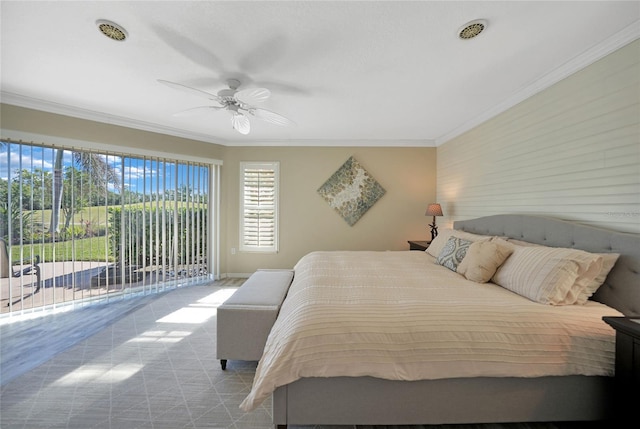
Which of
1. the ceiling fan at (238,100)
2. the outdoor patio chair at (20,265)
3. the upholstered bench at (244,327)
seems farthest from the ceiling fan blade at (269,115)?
the outdoor patio chair at (20,265)

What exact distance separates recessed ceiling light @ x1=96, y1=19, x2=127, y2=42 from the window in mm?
2787

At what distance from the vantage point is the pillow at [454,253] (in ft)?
7.81

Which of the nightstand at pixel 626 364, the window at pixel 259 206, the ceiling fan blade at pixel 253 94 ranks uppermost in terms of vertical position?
the ceiling fan blade at pixel 253 94

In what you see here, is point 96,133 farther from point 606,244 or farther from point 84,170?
point 606,244

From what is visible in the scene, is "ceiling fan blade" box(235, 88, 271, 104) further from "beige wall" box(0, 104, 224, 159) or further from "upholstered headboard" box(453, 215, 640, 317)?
"upholstered headboard" box(453, 215, 640, 317)

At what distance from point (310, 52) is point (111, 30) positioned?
4.58 ft

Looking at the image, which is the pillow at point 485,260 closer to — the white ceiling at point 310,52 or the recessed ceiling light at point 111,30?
the white ceiling at point 310,52

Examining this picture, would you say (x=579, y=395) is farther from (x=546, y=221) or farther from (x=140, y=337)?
(x=140, y=337)

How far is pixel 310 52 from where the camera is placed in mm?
1954

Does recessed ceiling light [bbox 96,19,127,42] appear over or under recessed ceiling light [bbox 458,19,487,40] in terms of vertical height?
over

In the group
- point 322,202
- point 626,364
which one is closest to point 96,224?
point 322,202

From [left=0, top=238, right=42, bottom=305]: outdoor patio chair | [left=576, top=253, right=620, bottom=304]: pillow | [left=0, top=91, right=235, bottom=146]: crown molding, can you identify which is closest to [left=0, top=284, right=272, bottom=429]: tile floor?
[left=0, top=238, right=42, bottom=305]: outdoor patio chair

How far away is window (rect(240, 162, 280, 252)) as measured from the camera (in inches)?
180

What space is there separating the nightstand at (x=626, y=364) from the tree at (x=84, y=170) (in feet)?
16.5
